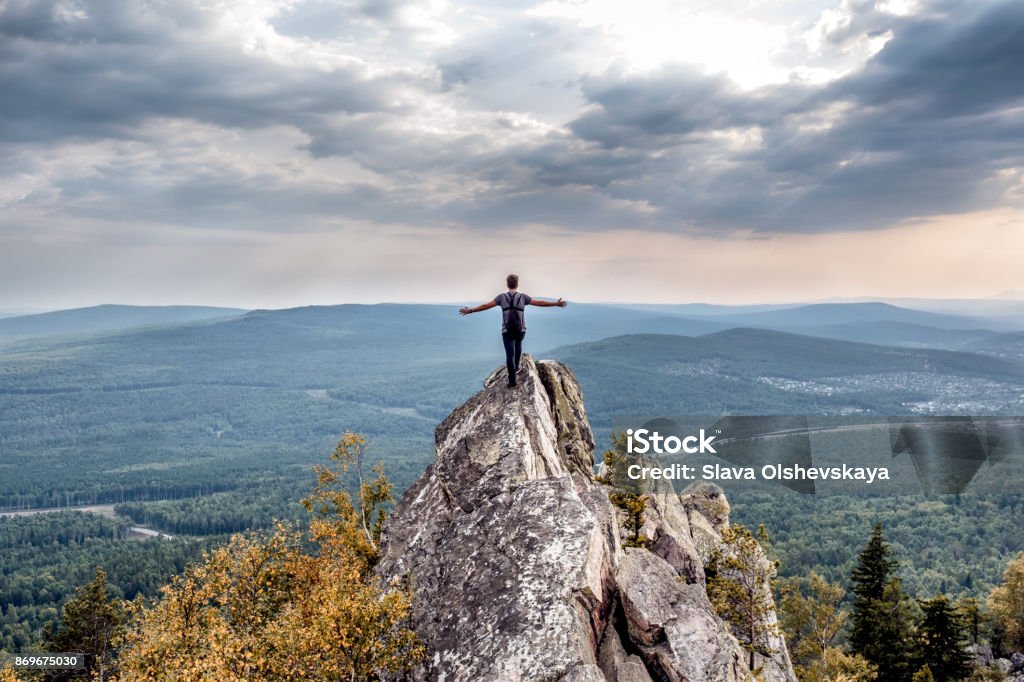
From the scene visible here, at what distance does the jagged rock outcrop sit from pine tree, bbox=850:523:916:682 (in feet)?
142

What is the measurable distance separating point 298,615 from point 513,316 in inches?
696

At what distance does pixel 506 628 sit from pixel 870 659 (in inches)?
2246

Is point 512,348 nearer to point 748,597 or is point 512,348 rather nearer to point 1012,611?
point 748,597

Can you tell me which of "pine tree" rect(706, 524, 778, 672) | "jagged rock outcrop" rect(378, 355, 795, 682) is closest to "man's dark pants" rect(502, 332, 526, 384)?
"jagged rock outcrop" rect(378, 355, 795, 682)

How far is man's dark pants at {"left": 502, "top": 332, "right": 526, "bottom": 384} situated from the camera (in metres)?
33.3

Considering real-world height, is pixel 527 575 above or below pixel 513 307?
below

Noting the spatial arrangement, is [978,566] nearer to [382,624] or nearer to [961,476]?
[961,476]

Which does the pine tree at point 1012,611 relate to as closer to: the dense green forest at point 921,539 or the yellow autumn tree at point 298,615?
the dense green forest at point 921,539

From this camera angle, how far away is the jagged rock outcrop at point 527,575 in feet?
74.2

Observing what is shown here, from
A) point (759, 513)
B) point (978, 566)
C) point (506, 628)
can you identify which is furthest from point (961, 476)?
point (506, 628)

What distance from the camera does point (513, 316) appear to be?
1270 inches

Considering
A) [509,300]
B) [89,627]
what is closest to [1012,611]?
[509,300]

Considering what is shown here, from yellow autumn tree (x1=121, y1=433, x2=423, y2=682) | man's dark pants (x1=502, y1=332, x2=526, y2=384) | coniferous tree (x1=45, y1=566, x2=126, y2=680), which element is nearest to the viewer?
yellow autumn tree (x1=121, y1=433, x2=423, y2=682)

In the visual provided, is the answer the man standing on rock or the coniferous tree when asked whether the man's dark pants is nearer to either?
the man standing on rock
